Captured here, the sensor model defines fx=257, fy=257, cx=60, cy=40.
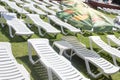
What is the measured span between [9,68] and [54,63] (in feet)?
4.75

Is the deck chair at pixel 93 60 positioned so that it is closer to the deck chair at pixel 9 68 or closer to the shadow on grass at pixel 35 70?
the shadow on grass at pixel 35 70

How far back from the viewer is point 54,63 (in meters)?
7.10

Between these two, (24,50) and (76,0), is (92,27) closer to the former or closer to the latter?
(76,0)

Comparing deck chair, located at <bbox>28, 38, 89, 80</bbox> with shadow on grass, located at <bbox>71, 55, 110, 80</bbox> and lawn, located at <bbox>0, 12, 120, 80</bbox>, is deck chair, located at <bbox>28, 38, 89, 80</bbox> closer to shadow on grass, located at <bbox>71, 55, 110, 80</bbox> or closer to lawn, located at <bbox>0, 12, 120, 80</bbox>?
lawn, located at <bbox>0, 12, 120, 80</bbox>

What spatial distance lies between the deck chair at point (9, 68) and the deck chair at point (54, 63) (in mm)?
746

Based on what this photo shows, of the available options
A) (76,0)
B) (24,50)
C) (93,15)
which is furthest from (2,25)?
(93,15)

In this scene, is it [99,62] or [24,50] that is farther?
[24,50]

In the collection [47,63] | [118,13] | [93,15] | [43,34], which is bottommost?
[118,13]

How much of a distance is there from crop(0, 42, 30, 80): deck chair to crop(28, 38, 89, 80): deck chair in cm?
75

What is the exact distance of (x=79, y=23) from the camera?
872 cm

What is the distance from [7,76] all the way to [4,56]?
98 centimetres

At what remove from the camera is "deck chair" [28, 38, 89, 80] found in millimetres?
6404

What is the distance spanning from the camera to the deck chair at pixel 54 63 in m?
6.40

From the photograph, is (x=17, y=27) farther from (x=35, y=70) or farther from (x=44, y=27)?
(x=35, y=70)
